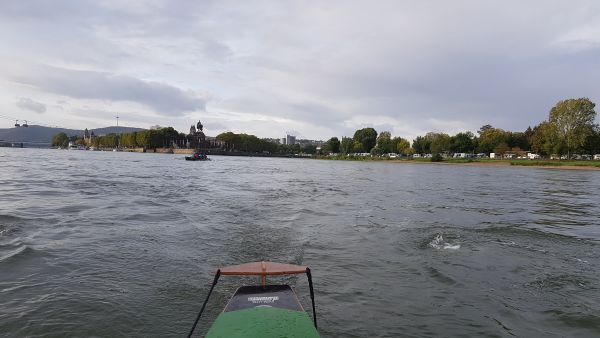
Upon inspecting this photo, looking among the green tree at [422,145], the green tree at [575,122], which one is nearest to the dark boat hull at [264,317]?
the green tree at [575,122]

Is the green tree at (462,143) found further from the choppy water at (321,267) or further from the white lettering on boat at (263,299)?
the white lettering on boat at (263,299)

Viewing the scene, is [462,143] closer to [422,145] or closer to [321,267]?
[422,145]

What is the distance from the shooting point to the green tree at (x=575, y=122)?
112500 mm

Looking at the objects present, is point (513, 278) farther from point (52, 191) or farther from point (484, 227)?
point (52, 191)

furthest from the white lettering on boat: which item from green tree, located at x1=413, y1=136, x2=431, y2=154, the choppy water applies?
green tree, located at x1=413, y1=136, x2=431, y2=154

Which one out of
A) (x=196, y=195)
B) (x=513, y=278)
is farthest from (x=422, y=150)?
(x=513, y=278)

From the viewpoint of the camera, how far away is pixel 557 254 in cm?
1344

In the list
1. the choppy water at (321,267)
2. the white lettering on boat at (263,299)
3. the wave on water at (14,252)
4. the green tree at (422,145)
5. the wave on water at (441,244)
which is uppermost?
the green tree at (422,145)

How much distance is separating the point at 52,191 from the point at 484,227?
26779 millimetres

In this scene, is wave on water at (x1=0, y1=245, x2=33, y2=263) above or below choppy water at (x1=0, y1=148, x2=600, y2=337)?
above

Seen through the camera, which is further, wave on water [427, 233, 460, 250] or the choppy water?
wave on water [427, 233, 460, 250]

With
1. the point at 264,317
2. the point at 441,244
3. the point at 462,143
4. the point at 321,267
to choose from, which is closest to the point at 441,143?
the point at 462,143

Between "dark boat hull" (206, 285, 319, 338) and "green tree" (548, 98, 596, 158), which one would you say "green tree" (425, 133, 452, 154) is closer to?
"green tree" (548, 98, 596, 158)

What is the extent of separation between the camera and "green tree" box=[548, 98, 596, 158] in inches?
4429
